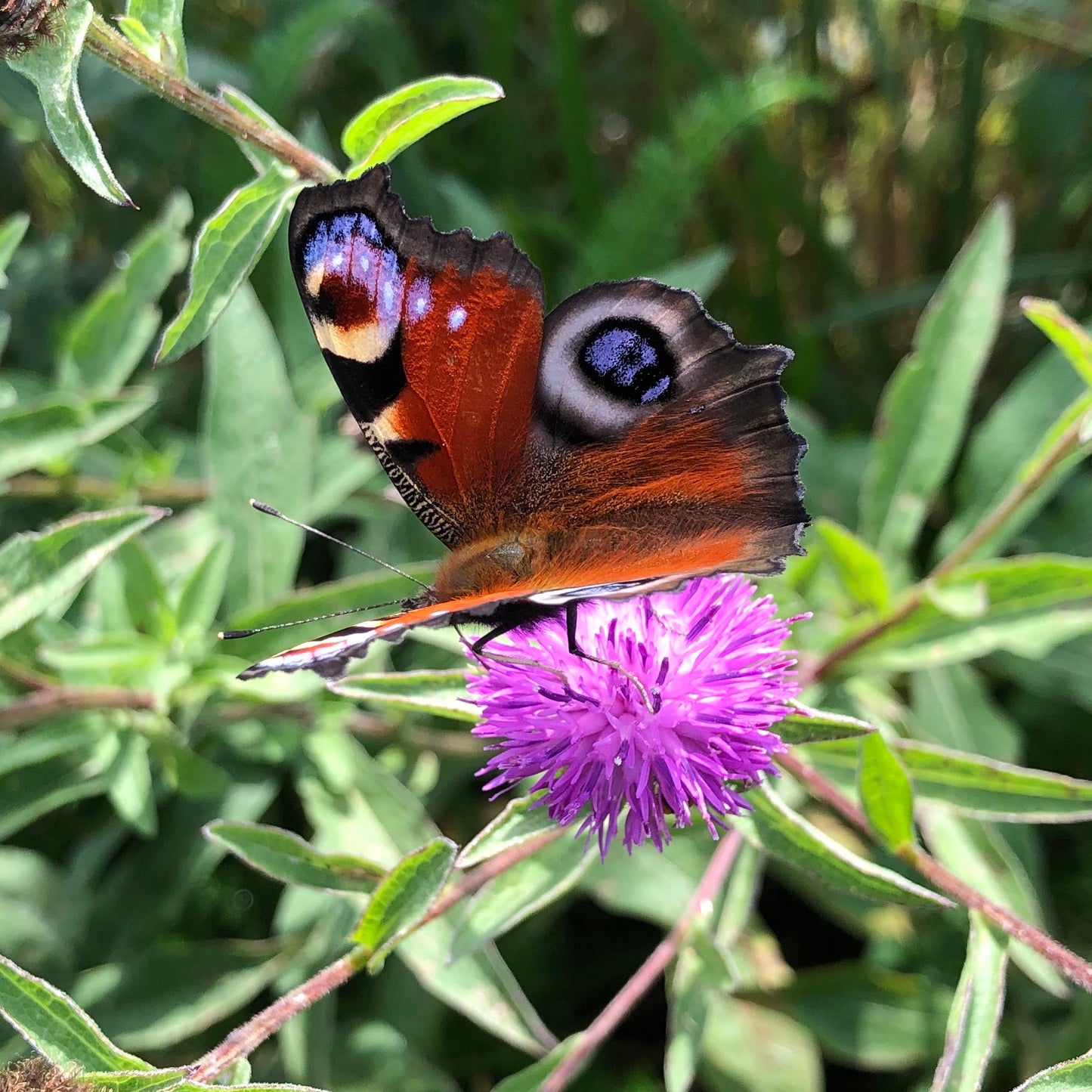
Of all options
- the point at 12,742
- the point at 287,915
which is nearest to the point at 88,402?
the point at 12,742

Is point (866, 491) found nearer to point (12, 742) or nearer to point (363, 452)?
point (363, 452)

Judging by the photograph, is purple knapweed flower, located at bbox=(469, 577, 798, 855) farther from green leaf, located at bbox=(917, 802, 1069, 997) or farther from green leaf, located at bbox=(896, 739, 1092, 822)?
green leaf, located at bbox=(917, 802, 1069, 997)

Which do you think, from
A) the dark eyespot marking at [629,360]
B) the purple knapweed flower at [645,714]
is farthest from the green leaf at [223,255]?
the purple knapweed flower at [645,714]

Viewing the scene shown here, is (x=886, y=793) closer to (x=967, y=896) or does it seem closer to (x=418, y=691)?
(x=967, y=896)

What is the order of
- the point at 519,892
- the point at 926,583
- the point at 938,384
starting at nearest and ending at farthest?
the point at 519,892, the point at 926,583, the point at 938,384

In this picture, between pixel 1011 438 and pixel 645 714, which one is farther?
pixel 1011 438

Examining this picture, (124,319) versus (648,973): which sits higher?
(124,319)

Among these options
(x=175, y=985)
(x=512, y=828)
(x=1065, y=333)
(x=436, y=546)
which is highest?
(x=1065, y=333)

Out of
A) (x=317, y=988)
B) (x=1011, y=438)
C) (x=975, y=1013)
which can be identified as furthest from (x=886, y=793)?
(x=1011, y=438)
